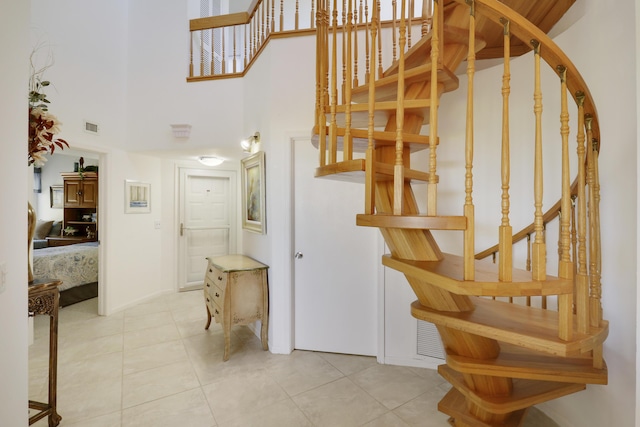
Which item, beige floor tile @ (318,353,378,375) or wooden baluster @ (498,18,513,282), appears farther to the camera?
beige floor tile @ (318,353,378,375)

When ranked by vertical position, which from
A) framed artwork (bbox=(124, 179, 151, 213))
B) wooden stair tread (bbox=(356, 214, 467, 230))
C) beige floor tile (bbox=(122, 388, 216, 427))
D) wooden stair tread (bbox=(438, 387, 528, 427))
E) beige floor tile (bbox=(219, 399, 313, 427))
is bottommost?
beige floor tile (bbox=(219, 399, 313, 427))

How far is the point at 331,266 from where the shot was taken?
2.67m

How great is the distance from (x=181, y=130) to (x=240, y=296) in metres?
2.12

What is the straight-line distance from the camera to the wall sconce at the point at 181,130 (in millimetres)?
3477

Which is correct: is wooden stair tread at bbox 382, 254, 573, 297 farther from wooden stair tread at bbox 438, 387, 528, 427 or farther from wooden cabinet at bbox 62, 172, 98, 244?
wooden cabinet at bbox 62, 172, 98, 244

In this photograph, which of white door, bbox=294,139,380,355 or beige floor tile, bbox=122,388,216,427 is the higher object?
white door, bbox=294,139,380,355

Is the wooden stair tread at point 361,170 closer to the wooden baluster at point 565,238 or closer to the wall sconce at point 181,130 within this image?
the wooden baluster at point 565,238

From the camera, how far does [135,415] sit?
1874 mm

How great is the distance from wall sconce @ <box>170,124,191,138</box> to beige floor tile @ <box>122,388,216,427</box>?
2.69m

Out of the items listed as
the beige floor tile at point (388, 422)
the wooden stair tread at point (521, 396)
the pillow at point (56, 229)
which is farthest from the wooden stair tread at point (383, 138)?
the pillow at point (56, 229)

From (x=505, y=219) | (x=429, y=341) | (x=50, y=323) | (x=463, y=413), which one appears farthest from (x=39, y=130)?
(x=429, y=341)

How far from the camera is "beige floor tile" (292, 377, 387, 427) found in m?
1.86

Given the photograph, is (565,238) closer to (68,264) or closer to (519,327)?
(519,327)

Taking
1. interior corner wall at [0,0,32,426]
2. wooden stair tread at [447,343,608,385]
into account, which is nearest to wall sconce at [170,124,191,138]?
interior corner wall at [0,0,32,426]
